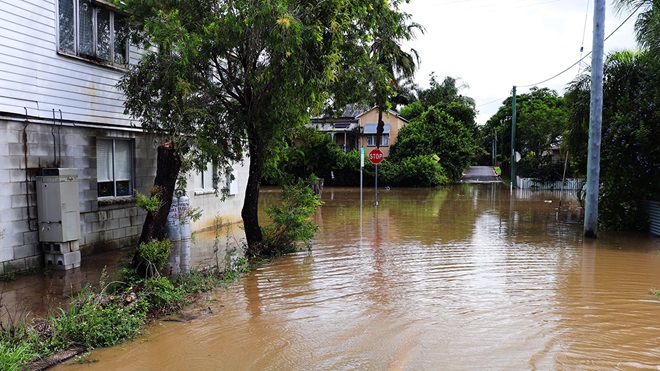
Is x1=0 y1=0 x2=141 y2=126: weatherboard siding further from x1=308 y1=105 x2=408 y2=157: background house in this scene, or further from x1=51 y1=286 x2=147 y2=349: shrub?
x1=308 y1=105 x2=408 y2=157: background house

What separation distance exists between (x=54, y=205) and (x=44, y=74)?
2.50m

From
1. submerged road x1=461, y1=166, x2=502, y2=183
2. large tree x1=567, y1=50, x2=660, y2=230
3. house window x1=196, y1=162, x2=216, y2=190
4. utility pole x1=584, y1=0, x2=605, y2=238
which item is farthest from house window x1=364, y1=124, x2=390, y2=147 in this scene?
utility pole x1=584, y1=0, x2=605, y2=238

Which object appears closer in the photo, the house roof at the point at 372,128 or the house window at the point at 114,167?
the house window at the point at 114,167

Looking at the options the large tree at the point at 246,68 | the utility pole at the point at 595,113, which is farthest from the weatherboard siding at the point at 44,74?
the utility pole at the point at 595,113

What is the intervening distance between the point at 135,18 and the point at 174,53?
1330 mm

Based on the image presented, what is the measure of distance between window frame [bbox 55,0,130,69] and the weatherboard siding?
109mm

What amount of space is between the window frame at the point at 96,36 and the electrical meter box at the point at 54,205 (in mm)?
2485

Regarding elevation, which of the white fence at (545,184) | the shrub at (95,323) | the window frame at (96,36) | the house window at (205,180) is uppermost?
the window frame at (96,36)

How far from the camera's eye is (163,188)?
337 inches

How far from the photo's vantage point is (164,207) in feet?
28.0

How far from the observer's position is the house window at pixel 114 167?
11375mm

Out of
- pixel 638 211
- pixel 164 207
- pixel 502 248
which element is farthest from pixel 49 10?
pixel 638 211

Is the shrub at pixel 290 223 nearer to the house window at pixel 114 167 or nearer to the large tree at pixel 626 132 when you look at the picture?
the house window at pixel 114 167

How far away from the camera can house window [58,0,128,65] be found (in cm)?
1011
